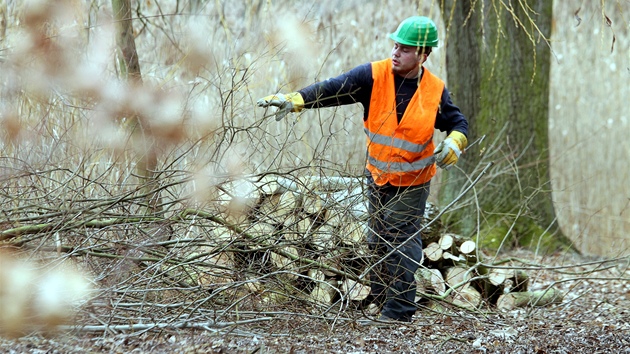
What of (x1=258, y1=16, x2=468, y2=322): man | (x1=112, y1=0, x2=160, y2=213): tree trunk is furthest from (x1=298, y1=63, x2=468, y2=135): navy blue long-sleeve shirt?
(x1=112, y1=0, x2=160, y2=213): tree trunk

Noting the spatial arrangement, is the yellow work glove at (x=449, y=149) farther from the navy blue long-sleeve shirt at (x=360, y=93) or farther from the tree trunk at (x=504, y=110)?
the tree trunk at (x=504, y=110)

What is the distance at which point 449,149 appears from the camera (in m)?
4.53

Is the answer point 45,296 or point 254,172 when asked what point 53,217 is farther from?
point 254,172

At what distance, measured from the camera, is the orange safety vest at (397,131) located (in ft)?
15.0

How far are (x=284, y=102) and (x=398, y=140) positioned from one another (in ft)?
2.26

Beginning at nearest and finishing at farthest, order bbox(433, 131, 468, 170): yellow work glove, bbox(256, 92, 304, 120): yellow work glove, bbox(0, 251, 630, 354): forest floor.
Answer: bbox(0, 251, 630, 354): forest floor → bbox(256, 92, 304, 120): yellow work glove → bbox(433, 131, 468, 170): yellow work glove

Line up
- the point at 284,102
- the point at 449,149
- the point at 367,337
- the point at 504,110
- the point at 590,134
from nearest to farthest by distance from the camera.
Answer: the point at 367,337, the point at 284,102, the point at 449,149, the point at 504,110, the point at 590,134

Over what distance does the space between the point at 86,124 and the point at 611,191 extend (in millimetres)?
6643

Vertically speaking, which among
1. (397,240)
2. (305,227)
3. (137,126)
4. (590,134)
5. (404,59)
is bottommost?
(590,134)

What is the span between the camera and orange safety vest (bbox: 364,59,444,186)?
459cm

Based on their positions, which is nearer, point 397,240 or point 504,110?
point 397,240

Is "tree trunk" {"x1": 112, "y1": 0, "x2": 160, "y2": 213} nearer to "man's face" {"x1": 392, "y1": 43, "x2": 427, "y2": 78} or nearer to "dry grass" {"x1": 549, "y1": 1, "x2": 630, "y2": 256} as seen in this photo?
"man's face" {"x1": 392, "y1": 43, "x2": 427, "y2": 78}

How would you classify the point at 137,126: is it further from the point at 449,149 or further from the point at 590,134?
the point at 590,134

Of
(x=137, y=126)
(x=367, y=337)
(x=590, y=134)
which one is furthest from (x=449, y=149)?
(x=590, y=134)
